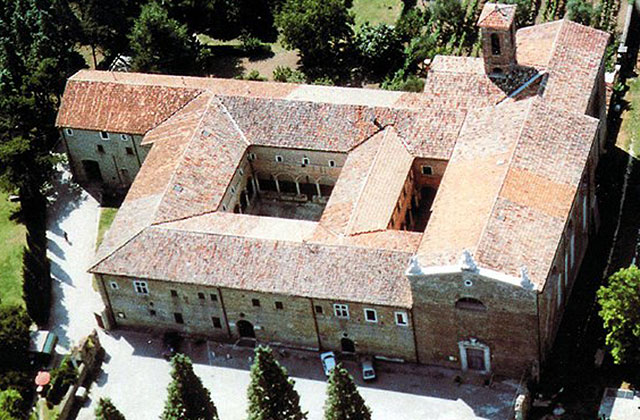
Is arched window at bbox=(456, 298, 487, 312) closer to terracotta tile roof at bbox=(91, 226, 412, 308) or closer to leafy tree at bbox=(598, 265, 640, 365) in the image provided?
terracotta tile roof at bbox=(91, 226, 412, 308)

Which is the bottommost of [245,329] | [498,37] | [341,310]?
[245,329]

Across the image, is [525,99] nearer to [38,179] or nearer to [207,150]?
[207,150]

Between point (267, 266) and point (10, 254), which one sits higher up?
point (267, 266)

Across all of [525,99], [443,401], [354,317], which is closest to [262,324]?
[354,317]

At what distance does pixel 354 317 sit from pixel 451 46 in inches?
1663

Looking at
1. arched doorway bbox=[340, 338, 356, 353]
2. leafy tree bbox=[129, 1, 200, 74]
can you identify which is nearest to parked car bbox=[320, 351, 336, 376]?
arched doorway bbox=[340, 338, 356, 353]

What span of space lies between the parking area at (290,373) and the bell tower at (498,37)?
26.5 meters

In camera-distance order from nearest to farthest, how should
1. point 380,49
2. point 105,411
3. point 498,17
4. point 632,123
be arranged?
point 105,411 < point 498,17 < point 632,123 < point 380,49

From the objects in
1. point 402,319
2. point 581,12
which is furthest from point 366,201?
point 581,12

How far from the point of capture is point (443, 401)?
8544 centimetres

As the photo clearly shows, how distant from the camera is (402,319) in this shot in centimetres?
8519

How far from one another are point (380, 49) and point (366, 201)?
105 ft

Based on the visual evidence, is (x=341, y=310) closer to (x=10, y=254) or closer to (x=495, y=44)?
(x=495, y=44)

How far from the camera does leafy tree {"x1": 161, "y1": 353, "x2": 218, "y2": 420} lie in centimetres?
7812
